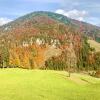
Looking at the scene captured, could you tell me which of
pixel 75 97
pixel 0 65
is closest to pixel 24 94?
pixel 75 97

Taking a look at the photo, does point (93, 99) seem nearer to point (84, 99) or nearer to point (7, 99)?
point (84, 99)

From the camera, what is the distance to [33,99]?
5372 cm

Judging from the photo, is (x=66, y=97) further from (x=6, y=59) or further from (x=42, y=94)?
(x=6, y=59)

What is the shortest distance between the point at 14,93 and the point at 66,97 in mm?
9923

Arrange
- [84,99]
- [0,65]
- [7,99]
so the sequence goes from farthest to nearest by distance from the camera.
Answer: [0,65] → [84,99] → [7,99]

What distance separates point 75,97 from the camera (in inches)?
2327

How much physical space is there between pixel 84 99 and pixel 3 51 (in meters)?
147

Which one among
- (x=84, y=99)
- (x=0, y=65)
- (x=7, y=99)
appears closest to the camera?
(x=7, y=99)

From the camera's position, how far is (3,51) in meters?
199

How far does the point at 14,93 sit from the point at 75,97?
457 inches

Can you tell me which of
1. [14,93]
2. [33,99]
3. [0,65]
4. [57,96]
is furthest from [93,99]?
[0,65]

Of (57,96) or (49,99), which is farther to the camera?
(57,96)

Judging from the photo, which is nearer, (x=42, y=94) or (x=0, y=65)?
(x=42, y=94)

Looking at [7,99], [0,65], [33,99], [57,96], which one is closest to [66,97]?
[57,96]
